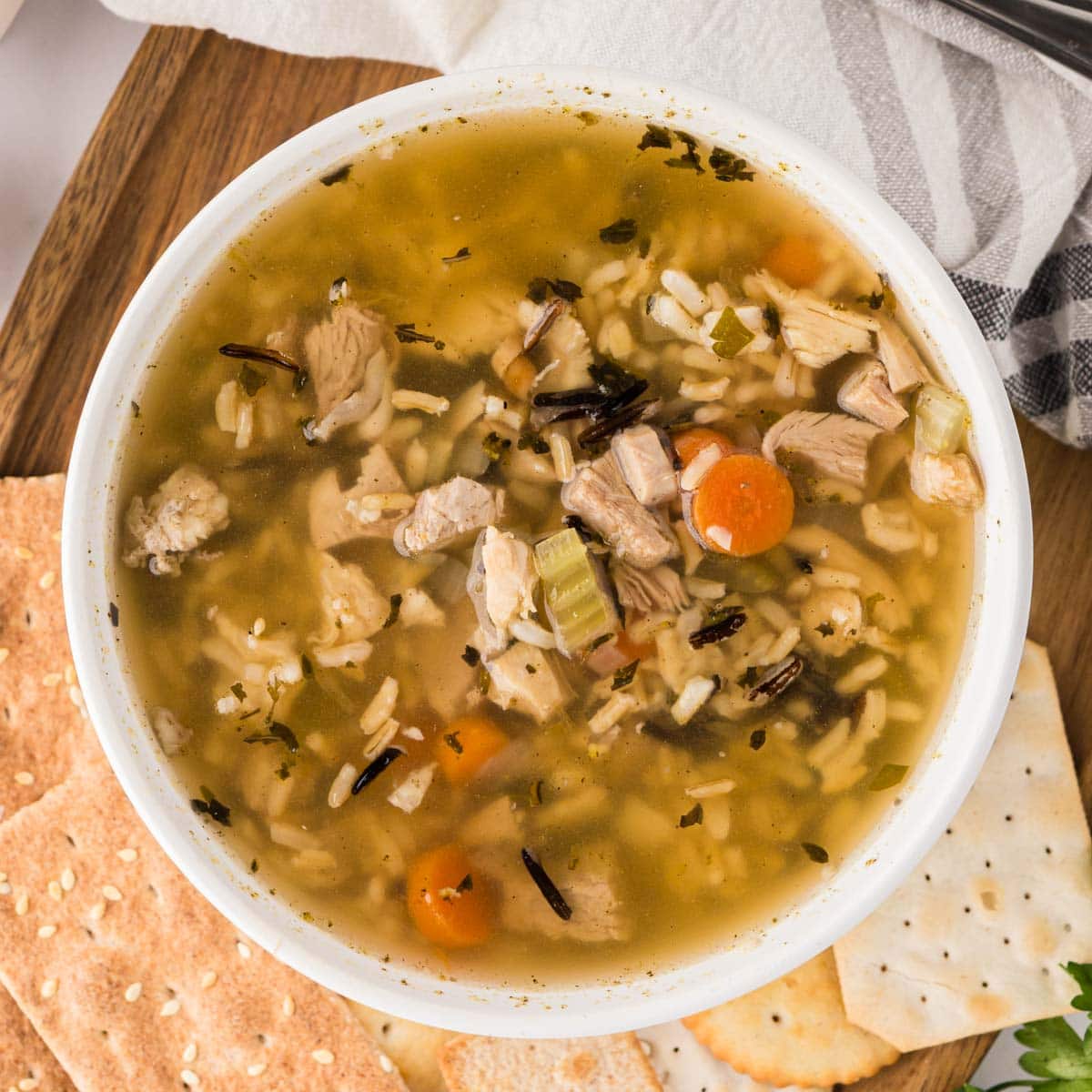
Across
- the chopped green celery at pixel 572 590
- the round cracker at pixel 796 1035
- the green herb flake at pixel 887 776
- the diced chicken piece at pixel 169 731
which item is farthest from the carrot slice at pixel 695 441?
the round cracker at pixel 796 1035

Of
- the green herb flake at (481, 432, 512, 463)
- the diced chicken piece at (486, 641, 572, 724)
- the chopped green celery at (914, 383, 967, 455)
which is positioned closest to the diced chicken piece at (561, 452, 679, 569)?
the green herb flake at (481, 432, 512, 463)

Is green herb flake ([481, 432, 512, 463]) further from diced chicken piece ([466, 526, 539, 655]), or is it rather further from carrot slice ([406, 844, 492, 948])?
carrot slice ([406, 844, 492, 948])

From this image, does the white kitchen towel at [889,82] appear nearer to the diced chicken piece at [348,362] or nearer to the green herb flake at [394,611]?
the diced chicken piece at [348,362]

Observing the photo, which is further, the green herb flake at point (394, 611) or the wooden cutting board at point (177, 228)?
the wooden cutting board at point (177, 228)

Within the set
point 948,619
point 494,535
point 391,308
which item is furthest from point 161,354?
point 948,619

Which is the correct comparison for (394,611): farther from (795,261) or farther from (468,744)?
(795,261)

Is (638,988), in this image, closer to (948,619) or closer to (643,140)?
(948,619)

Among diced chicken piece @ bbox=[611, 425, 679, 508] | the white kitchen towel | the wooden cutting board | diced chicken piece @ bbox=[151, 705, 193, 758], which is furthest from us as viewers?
the wooden cutting board
